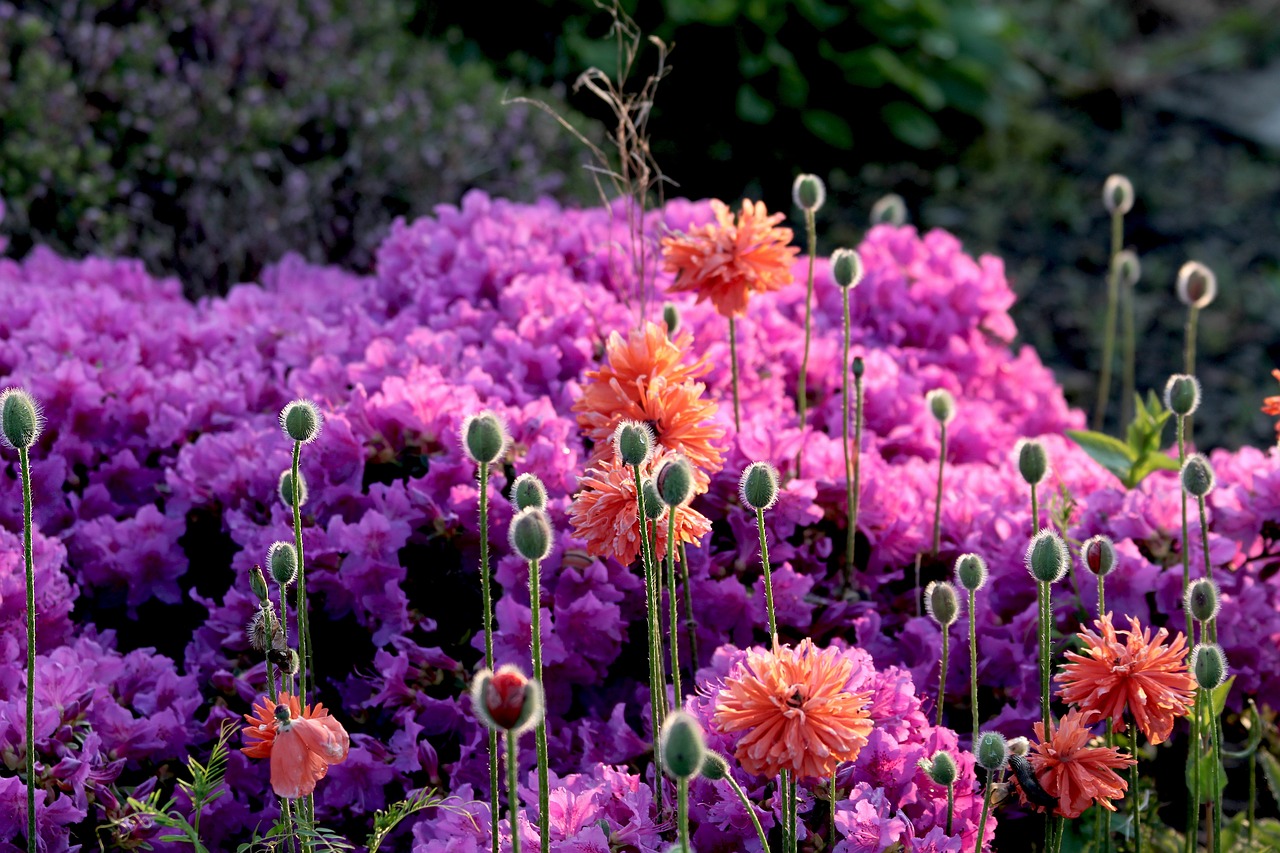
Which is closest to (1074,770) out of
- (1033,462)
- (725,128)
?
(1033,462)

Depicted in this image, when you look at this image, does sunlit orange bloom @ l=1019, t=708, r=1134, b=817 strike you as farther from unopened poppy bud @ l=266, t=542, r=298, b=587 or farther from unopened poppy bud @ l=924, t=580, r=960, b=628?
unopened poppy bud @ l=266, t=542, r=298, b=587

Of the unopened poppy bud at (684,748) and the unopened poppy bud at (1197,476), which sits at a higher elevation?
the unopened poppy bud at (1197,476)

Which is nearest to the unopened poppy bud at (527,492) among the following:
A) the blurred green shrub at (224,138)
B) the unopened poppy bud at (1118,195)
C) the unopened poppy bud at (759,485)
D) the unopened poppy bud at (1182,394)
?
the unopened poppy bud at (759,485)

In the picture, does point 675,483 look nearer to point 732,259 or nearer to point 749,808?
point 749,808

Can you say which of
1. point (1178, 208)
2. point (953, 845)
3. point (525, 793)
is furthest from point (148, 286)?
point (1178, 208)

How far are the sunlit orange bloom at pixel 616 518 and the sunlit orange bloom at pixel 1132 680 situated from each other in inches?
15.7

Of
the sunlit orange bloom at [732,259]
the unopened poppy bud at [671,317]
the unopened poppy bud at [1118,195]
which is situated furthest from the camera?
the unopened poppy bud at [1118,195]

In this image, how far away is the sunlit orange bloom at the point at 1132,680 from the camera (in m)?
1.28

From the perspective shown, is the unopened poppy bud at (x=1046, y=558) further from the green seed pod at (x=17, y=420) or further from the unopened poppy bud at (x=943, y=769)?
the green seed pod at (x=17, y=420)

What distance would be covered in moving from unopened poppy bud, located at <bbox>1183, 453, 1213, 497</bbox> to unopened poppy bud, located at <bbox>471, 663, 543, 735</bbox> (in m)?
0.80

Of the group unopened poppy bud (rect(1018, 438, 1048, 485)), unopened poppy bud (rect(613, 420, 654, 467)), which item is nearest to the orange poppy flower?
unopened poppy bud (rect(613, 420, 654, 467))

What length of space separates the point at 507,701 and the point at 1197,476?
83cm

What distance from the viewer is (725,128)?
4.72 meters

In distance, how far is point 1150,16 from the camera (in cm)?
692
